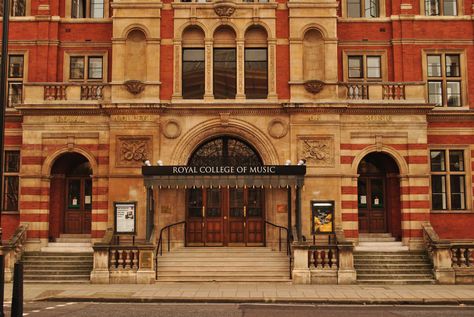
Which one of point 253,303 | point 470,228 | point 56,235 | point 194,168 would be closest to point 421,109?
point 470,228

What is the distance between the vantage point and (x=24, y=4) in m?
25.1

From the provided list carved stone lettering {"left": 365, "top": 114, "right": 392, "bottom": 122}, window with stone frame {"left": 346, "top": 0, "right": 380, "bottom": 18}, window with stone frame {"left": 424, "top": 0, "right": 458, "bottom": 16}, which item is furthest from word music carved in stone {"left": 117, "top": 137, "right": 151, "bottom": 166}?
window with stone frame {"left": 424, "top": 0, "right": 458, "bottom": 16}

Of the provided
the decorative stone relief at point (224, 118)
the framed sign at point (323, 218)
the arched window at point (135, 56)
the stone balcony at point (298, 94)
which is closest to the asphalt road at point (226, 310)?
the framed sign at point (323, 218)

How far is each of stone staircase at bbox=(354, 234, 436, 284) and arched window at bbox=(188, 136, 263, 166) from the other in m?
5.57

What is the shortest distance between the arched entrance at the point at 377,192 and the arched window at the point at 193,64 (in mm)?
7648

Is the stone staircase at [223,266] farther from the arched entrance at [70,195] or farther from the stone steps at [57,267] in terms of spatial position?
the arched entrance at [70,195]

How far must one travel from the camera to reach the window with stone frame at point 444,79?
24.4 meters

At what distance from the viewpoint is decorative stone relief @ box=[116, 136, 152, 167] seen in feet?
73.0

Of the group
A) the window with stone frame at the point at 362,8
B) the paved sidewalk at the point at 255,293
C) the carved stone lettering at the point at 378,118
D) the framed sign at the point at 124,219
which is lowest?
the paved sidewalk at the point at 255,293

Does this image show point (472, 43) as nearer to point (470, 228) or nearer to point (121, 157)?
point (470, 228)

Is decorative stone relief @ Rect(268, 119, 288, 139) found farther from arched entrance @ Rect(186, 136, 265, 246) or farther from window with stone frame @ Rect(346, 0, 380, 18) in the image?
window with stone frame @ Rect(346, 0, 380, 18)

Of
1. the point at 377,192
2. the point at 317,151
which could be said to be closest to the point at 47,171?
the point at 317,151

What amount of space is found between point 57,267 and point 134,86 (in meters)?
7.52

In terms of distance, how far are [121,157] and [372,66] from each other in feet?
37.6
